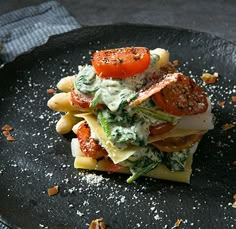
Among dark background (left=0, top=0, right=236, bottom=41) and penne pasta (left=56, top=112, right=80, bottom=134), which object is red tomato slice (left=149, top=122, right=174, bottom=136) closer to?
penne pasta (left=56, top=112, right=80, bottom=134)

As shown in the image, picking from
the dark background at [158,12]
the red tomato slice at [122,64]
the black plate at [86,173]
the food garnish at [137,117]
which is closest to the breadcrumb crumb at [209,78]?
the black plate at [86,173]

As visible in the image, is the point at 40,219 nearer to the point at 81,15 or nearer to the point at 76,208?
the point at 76,208

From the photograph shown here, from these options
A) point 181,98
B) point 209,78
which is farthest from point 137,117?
point 209,78

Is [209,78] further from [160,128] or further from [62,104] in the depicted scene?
[62,104]

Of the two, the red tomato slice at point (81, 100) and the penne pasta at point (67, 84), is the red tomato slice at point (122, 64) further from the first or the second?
the penne pasta at point (67, 84)

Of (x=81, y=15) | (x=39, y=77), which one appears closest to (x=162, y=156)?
(x=39, y=77)

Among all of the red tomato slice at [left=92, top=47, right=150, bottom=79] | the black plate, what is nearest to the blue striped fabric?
the black plate
